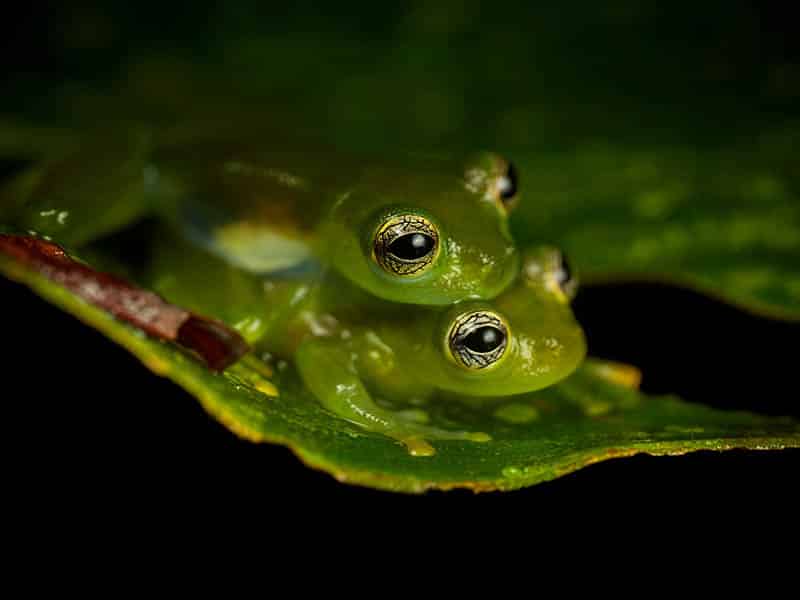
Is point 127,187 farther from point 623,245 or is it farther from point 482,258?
point 623,245

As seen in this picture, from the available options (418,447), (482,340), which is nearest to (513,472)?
(418,447)

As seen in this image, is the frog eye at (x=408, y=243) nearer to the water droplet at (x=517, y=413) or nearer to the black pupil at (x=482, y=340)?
the black pupil at (x=482, y=340)

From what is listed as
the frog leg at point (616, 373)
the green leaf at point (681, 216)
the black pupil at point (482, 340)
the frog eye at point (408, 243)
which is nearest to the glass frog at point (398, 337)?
the black pupil at point (482, 340)

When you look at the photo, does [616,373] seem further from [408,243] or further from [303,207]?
[303,207]

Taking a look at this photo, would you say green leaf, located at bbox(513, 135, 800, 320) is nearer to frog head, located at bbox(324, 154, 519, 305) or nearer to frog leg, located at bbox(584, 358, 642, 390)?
frog leg, located at bbox(584, 358, 642, 390)

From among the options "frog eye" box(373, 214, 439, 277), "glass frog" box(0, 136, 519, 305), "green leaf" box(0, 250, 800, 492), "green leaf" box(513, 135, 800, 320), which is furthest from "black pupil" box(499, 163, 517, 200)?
"green leaf" box(513, 135, 800, 320)
